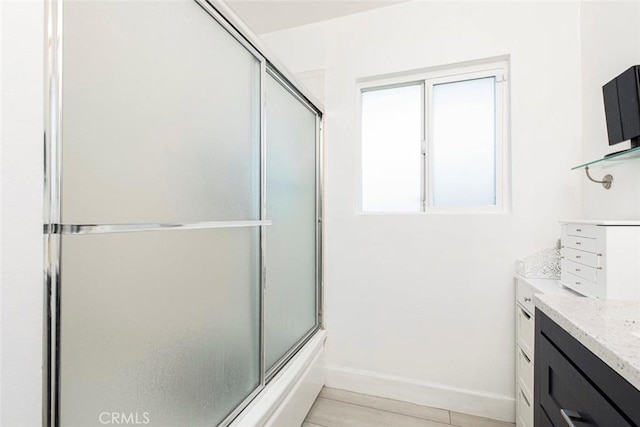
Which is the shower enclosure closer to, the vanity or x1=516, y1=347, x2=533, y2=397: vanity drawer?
the vanity

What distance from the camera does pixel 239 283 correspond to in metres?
1.24

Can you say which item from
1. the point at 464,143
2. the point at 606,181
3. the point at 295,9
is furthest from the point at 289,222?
the point at 606,181

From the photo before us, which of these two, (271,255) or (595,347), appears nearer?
(595,347)

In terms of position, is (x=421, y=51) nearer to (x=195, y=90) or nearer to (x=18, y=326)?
(x=195, y=90)

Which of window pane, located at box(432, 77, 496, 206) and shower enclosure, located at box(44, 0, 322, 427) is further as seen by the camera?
window pane, located at box(432, 77, 496, 206)

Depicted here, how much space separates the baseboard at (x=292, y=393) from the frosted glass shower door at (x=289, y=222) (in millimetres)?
91

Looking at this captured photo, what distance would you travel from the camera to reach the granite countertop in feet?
1.99

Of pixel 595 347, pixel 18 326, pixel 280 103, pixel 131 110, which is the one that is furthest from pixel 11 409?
pixel 280 103

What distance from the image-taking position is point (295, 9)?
2066 mm

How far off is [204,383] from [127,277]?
0.50 metres

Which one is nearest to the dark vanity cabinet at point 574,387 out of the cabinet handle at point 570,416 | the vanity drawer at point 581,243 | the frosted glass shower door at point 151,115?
the cabinet handle at point 570,416

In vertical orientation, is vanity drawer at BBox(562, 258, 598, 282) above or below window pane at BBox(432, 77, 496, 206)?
below

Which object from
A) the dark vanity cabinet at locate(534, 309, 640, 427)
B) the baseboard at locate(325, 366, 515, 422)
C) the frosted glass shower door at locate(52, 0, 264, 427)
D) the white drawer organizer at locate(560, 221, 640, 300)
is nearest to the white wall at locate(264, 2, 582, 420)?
the baseboard at locate(325, 366, 515, 422)

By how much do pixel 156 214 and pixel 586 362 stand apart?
1.17m
